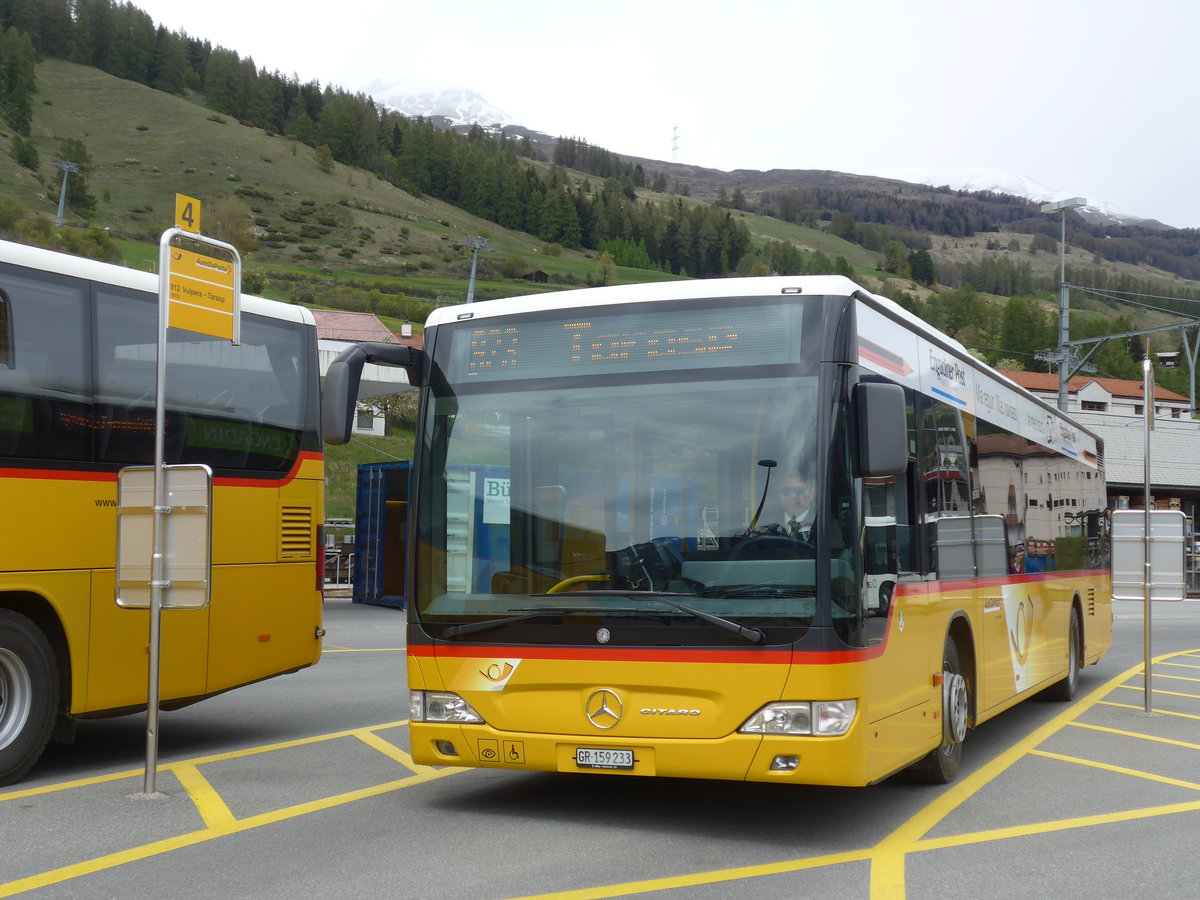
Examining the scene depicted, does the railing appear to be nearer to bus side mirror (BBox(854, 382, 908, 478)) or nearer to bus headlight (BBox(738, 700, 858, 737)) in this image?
bus headlight (BBox(738, 700, 858, 737))

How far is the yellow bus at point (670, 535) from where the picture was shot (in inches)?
253

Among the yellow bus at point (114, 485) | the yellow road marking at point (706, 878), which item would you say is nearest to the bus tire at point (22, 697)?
the yellow bus at point (114, 485)

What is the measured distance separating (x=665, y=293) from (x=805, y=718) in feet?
7.64

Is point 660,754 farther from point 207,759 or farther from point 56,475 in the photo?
point 56,475

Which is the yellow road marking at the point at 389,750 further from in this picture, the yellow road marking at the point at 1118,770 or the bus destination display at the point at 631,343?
the yellow road marking at the point at 1118,770

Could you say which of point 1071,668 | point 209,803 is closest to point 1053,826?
point 209,803

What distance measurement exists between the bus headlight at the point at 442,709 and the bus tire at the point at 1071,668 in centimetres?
776

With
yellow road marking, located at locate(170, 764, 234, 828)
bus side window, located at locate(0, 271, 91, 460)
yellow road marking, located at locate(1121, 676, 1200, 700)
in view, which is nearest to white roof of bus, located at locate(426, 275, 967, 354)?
bus side window, located at locate(0, 271, 91, 460)

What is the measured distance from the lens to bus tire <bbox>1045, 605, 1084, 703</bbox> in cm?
1312

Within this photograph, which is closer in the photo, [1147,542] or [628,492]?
[628,492]

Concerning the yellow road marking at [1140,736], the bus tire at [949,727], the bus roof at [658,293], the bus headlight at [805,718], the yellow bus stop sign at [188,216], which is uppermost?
the yellow bus stop sign at [188,216]

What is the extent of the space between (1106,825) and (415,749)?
12.4ft

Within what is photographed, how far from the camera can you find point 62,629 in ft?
27.5

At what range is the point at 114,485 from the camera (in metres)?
8.59
